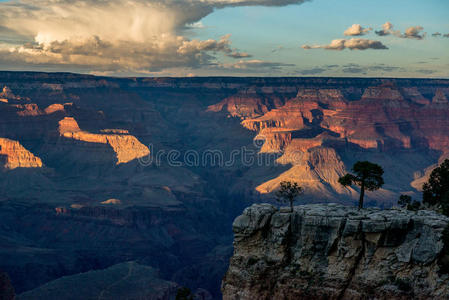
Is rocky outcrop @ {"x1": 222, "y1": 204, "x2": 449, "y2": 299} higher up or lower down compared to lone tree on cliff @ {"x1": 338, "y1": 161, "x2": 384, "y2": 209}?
lower down

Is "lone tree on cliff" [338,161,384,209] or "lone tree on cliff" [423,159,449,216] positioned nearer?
"lone tree on cliff" [338,161,384,209]

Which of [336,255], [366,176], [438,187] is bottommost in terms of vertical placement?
[336,255]

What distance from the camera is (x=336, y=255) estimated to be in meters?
38.3

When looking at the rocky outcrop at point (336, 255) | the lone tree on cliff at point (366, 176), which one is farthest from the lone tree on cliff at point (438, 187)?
the rocky outcrop at point (336, 255)

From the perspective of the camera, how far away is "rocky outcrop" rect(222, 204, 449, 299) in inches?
1443

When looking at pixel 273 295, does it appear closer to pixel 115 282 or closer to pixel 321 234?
pixel 321 234

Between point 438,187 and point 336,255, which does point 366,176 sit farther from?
point 438,187

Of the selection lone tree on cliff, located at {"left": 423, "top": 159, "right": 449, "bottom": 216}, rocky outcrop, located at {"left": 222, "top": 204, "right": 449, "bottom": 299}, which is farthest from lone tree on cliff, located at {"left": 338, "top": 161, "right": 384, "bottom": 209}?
lone tree on cliff, located at {"left": 423, "top": 159, "right": 449, "bottom": 216}

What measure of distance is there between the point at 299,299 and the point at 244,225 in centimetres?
650

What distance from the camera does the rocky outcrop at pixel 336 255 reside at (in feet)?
120

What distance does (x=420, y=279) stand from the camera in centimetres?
3647

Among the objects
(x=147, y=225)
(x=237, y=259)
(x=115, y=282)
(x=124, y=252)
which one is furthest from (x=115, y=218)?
(x=237, y=259)

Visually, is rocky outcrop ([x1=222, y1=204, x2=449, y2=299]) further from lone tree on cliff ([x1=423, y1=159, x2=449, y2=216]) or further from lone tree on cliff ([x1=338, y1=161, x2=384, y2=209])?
lone tree on cliff ([x1=423, y1=159, x2=449, y2=216])

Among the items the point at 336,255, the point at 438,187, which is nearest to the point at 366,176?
the point at 336,255
